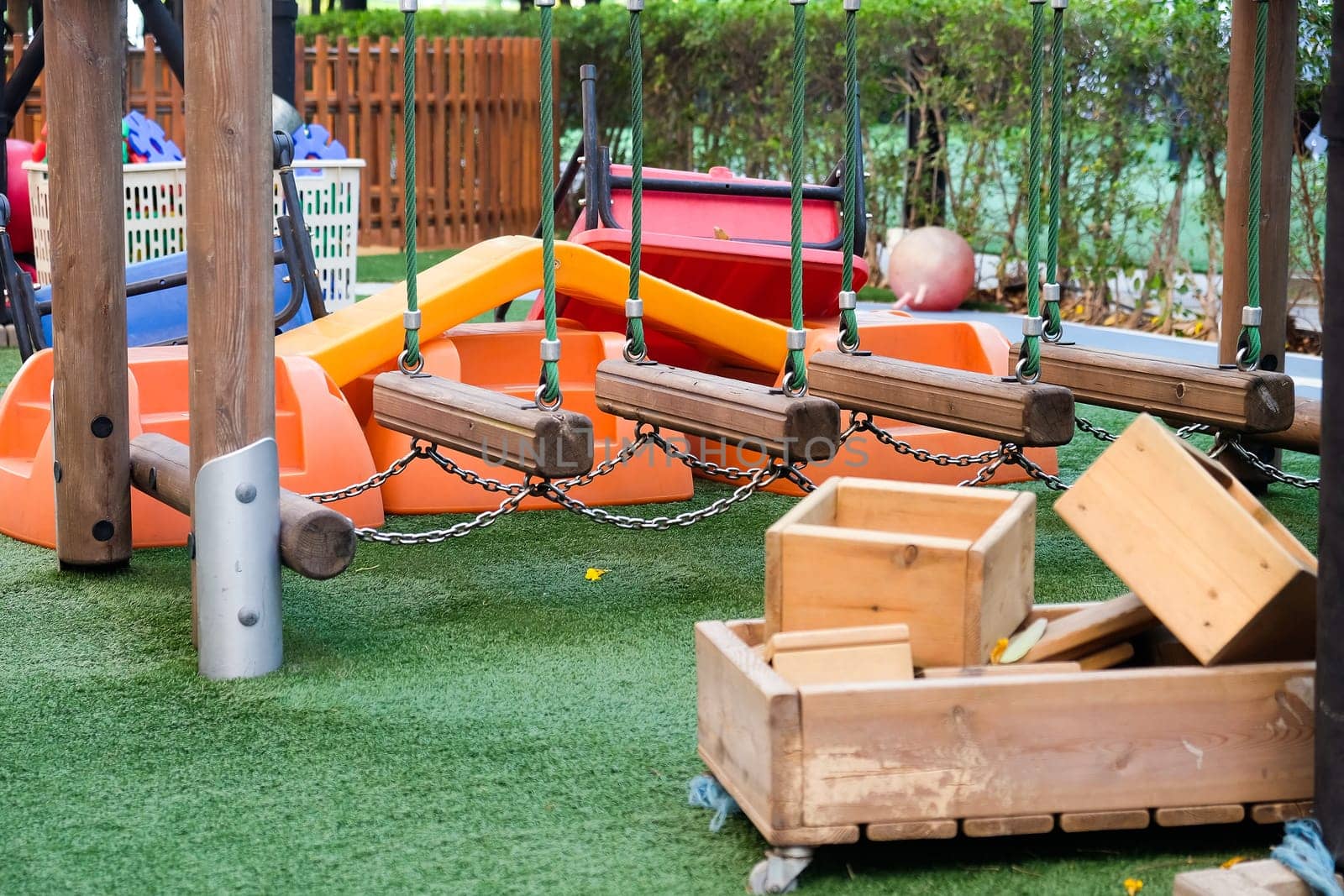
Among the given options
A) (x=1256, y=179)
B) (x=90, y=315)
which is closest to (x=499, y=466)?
(x=90, y=315)

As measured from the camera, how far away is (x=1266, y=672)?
221 centimetres

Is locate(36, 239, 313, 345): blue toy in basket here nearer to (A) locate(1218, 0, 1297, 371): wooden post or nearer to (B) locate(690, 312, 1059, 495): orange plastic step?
(B) locate(690, 312, 1059, 495): orange plastic step

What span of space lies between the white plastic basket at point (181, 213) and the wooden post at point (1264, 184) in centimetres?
314

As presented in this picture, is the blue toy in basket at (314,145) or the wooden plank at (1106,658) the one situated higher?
the blue toy in basket at (314,145)

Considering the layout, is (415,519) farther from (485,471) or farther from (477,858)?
(477,858)

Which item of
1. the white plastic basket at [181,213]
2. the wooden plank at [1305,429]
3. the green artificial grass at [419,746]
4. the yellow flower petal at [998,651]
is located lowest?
the green artificial grass at [419,746]

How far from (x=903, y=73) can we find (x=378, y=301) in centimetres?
646

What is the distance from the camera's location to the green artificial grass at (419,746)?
A: 7.17 ft

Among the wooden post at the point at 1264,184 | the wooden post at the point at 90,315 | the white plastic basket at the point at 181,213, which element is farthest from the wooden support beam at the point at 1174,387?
the white plastic basket at the point at 181,213

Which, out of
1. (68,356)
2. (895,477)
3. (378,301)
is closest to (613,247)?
(378,301)

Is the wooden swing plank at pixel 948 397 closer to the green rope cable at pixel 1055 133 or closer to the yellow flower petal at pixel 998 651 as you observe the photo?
the green rope cable at pixel 1055 133

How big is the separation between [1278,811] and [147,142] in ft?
17.9

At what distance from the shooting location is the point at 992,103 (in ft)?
30.6

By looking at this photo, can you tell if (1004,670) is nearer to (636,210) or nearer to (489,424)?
(489,424)
